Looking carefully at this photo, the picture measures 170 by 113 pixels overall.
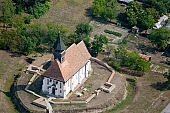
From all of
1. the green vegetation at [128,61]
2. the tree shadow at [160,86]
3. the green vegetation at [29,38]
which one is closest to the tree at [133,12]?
the green vegetation at [128,61]

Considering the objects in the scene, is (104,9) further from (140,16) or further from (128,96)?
(128,96)

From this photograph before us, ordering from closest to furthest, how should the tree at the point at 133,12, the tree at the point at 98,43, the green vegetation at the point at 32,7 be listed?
the tree at the point at 98,43 < the tree at the point at 133,12 < the green vegetation at the point at 32,7

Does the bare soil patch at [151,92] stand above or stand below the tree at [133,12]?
below

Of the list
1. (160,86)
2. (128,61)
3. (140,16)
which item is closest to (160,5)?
(140,16)

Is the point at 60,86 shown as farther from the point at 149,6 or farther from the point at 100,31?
the point at 149,6

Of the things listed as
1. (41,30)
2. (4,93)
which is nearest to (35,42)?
(41,30)

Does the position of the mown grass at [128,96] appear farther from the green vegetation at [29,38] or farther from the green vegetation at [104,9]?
the green vegetation at [104,9]
